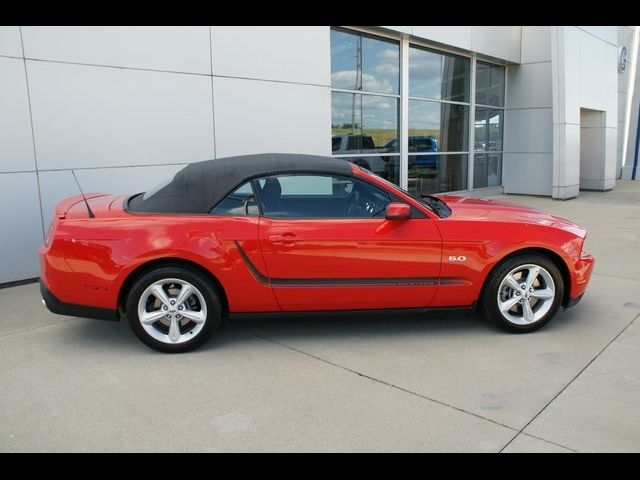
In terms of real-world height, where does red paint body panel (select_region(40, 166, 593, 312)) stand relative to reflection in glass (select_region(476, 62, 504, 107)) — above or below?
below

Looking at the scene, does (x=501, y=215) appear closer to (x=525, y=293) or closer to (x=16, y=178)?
(x=525, y=293)

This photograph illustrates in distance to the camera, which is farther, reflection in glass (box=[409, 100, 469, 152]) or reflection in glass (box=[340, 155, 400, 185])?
reflection in glass (box=[409, 100, 469, 152])

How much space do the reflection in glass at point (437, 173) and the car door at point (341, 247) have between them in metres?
7.91

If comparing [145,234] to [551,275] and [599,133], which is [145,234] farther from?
[599,133]

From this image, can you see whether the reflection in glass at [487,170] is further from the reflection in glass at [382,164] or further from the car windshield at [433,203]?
the car windshield at [433,203]

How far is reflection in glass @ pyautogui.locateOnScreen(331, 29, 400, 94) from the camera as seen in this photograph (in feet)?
34.3

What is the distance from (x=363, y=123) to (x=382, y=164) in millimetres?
1031

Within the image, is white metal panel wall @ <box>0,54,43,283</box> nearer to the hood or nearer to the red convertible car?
the red convertible car

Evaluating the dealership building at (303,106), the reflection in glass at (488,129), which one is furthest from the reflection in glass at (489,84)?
the reflection in glass at (488,129)

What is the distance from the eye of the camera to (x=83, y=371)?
3.73m

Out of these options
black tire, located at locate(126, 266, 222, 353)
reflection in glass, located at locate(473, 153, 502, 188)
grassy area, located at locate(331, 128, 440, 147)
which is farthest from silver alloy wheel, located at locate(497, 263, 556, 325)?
reflection in glass, located at locate(473, 153, 502, 188)

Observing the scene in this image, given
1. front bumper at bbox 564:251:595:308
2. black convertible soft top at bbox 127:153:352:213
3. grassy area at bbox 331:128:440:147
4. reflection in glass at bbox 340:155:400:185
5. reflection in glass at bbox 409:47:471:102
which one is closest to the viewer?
black convertible soft top at bbox 127:153:352:213

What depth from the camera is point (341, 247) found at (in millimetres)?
4043

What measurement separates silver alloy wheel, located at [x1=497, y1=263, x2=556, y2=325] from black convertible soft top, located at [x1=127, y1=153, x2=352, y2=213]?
1548mm
